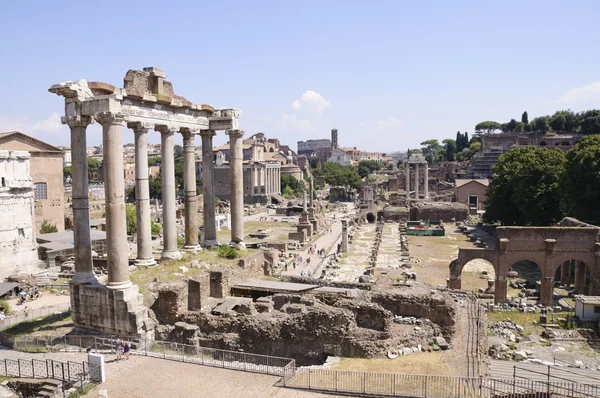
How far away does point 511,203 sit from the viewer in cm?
5688

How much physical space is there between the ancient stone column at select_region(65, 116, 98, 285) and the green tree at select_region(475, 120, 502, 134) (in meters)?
167

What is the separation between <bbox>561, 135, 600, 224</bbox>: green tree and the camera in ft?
134

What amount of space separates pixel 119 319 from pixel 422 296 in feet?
36.8

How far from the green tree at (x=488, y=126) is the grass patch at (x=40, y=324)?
167 metres

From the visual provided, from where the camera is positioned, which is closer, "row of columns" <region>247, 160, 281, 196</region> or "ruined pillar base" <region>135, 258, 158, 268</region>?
"ruined pillar base" <region>135, 258, 158, 268</region>

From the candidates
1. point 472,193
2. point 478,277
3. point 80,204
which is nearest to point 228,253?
point 80,204

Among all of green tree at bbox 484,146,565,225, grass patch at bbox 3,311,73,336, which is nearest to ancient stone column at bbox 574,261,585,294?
green tree at bbox 484,146,565,225

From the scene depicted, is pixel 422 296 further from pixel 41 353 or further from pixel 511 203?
pixel 511 203

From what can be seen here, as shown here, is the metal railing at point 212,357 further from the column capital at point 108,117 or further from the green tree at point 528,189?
the green tree at point 528,189

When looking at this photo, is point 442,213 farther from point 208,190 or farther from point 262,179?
point 208,190

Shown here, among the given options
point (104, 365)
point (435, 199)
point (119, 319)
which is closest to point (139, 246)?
point (119, 319)

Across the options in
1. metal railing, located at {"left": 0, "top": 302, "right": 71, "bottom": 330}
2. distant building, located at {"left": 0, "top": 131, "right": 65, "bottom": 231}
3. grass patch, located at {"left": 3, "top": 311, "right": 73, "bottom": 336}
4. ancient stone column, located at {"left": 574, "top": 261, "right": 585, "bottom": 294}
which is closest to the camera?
grass patch, located at {"left": 3, "top": 311, "right": 73, "bottom": 336}

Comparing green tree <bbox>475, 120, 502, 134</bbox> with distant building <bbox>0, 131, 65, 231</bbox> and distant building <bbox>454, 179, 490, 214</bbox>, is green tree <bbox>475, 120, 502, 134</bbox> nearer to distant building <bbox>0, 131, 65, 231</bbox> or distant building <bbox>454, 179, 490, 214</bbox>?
distant building <bbox>454, 179, 490, 214</bbox>

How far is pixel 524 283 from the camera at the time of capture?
36.7 metres
